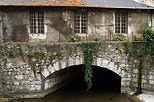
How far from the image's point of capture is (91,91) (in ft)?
30.2

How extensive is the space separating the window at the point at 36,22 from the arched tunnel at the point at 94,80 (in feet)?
10.5

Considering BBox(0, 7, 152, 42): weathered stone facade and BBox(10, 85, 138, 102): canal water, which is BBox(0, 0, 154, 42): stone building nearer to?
BBox(0, 7, 152, 42): weathered stone facade

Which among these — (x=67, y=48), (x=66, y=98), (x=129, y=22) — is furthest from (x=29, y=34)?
(x=129, y=22)

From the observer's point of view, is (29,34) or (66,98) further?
(29,34)

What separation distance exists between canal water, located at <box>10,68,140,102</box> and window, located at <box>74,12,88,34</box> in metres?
3.68

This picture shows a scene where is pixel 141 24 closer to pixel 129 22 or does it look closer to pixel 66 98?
pixel 129 22

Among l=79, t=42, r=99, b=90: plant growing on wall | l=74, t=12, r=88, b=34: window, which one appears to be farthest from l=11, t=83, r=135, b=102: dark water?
l=74, t=12, r=88, b=34: window

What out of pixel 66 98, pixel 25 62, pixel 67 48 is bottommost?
pixel 66 98

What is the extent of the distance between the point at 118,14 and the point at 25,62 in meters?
6.70

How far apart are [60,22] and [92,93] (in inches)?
192

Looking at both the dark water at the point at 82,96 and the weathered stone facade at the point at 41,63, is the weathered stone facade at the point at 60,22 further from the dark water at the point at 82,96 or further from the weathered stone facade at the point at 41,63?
the dark water at the point at 82,96

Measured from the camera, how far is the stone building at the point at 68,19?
998 cm

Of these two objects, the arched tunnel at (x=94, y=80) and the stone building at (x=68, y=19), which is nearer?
the arched tunnel at (x=94, y=80)

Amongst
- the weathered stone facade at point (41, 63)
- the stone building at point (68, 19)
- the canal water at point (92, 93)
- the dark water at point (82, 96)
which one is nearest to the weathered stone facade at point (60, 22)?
the stone building at point (68, 19)
